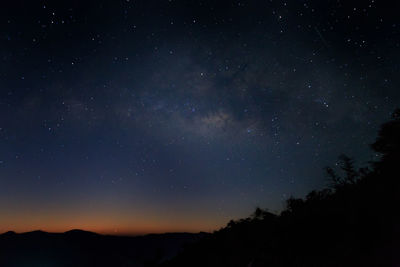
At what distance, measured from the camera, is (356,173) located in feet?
90.0

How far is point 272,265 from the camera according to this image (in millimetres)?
9992

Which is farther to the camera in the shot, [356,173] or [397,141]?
[356,173]

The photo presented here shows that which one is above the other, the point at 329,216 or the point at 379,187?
the point at 379,187

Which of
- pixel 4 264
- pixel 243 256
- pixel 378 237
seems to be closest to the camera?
pixel 378 237

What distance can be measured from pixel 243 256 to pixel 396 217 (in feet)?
25.2

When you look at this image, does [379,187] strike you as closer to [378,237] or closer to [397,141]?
[378,237]

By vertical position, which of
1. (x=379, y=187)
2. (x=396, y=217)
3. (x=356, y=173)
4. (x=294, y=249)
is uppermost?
(x=356, y=173)

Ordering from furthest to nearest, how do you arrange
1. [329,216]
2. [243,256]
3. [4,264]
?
[4,264], [243,256], [329,216]

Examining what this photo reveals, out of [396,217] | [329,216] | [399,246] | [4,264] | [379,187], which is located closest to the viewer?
[399,246]

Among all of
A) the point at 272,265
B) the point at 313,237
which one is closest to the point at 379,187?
the point at 313,237

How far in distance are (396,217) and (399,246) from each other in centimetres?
195

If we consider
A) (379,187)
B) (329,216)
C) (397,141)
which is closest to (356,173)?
(397,141)

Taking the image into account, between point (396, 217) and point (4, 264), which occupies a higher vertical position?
point (396, 217)

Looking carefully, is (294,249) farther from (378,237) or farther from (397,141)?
(397,141)
